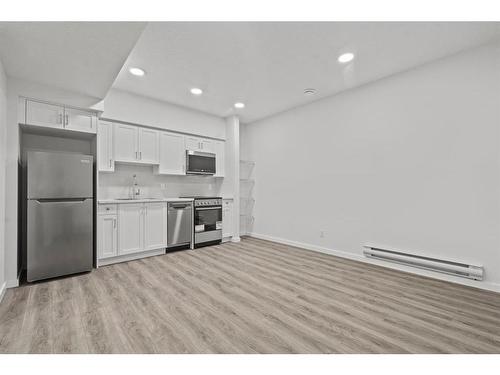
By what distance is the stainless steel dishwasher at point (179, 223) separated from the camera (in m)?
3.98

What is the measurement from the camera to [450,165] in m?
2.73

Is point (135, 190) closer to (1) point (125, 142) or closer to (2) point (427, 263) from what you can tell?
(1) point (125, 142)

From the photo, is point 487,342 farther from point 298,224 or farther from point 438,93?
point 298,224

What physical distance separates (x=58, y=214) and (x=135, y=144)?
1528 millimetres

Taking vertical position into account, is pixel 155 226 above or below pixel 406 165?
below

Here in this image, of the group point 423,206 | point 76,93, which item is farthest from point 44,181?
point 423,206

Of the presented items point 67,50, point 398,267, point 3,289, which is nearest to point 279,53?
point 67,50

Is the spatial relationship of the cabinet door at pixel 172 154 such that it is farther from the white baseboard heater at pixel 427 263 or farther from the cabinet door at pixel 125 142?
the white baseboard heater at pixel 427 263

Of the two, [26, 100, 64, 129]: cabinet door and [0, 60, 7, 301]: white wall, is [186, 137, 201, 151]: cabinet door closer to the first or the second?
[26, 100, 64, 129]: cabinet door

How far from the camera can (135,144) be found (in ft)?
12.7

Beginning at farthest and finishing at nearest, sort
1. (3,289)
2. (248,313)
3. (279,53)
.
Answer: (279,53) → (3,289) → (248,313)

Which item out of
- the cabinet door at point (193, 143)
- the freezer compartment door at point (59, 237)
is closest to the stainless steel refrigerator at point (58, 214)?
the freezer compartment door at point (59, 237)

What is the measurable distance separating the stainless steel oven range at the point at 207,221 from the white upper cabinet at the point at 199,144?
1.04 metres
